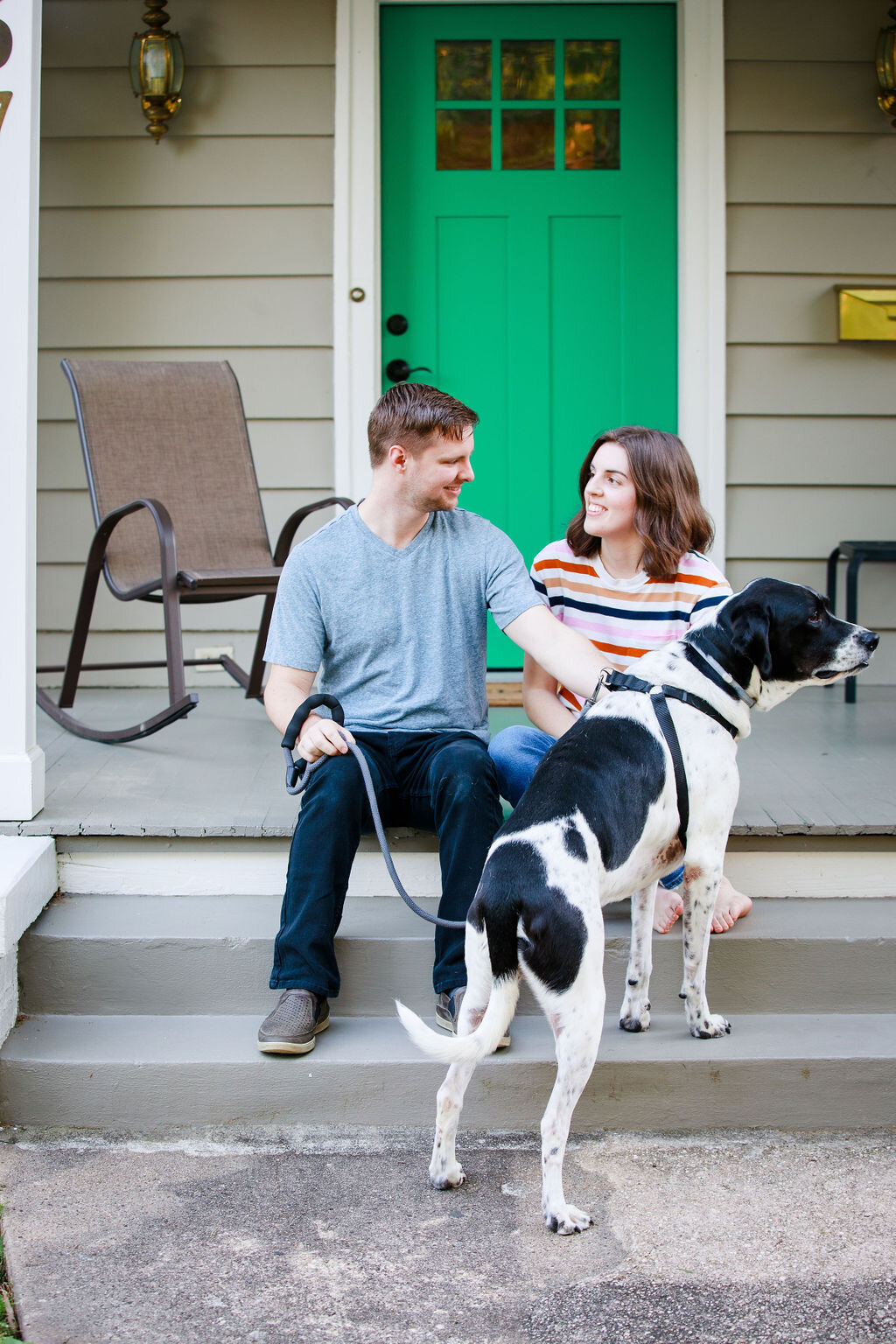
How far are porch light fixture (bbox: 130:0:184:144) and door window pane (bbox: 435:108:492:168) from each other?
0.87 meters

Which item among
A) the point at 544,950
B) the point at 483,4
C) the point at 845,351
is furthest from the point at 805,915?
the point at 483,4

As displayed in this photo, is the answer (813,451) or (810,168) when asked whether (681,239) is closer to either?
(810,168)

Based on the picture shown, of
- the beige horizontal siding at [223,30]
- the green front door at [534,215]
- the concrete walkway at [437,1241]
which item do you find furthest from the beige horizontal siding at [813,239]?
the concrete walkway at [437,1241]

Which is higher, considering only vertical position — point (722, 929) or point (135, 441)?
point (135, 441)

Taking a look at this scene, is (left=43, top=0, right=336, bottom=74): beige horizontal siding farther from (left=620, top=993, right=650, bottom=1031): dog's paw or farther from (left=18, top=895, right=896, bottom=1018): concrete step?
(left=620, top=993, right=650, bottom=1031): dog's paw

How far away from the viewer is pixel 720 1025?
217cm

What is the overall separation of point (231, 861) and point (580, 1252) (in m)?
1.09

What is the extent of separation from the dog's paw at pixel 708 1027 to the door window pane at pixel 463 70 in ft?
10.6

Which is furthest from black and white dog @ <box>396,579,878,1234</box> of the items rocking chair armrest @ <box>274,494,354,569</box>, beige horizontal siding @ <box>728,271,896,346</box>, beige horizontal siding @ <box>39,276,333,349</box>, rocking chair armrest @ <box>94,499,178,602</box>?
beige horizontal siding @ <box>39,276,333,349</box>

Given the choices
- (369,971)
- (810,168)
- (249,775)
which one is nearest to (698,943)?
(369,971)

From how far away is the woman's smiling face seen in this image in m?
2.31

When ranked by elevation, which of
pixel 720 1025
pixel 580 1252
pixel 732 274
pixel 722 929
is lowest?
pixel 580 1252

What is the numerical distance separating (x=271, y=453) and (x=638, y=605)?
2110mm

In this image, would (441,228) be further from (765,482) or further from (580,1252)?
(580,1252)
